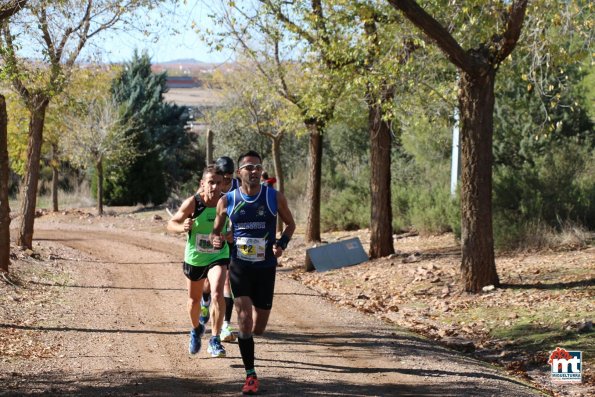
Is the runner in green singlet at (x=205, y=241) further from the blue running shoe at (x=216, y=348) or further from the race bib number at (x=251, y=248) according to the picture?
the race bib number at (x=251, y=248)

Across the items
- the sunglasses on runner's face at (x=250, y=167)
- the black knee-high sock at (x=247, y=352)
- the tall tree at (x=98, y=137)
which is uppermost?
the tall tree at (x=98, y=137)

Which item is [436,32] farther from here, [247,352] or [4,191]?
[4,191]

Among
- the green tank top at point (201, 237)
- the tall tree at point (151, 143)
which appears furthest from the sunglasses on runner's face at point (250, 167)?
the tall tree at point (151, 143)

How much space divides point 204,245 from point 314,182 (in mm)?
12868

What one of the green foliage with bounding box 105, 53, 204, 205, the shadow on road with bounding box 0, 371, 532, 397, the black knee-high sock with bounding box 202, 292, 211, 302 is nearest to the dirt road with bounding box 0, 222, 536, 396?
the shadow on road with bounding box 0, 371, 532, 397

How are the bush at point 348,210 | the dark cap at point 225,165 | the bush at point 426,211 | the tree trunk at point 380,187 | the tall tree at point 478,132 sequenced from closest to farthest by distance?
the dark cap at point 225,165 < the tall tree at point 478,132 < the tree trunk at point 380,187 < the bush at point 426,211 < the bush at point 348,210

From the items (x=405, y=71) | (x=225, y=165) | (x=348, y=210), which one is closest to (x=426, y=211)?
(x=348, y=210)

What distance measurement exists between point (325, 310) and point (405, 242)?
936 cm

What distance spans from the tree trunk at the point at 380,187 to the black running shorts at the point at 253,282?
1049cm

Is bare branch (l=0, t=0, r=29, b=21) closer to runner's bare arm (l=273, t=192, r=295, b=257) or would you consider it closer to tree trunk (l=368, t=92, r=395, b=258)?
runner's bare arm (l=273, t=192, r=295, b=257)

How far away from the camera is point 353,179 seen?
30.9m

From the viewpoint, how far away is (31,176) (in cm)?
1859

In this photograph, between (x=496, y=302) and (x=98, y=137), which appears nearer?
(x=496, y=302)

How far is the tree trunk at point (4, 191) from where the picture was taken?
526 inches
